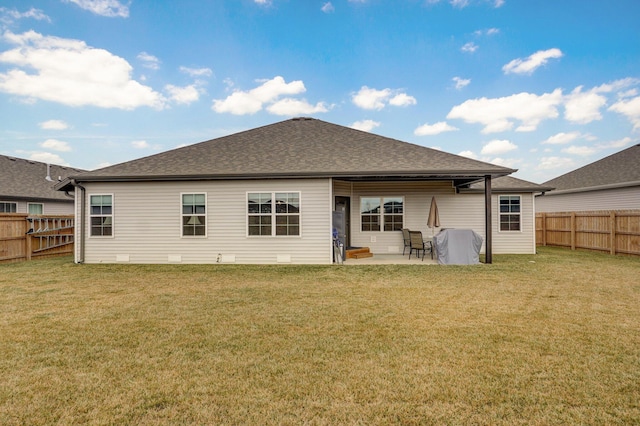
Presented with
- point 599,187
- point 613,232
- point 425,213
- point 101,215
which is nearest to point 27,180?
point 101,215

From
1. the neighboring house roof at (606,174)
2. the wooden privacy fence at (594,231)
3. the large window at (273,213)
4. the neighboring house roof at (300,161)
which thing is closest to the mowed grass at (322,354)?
the large window at (273,213)

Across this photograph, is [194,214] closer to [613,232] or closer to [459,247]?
[459,247]

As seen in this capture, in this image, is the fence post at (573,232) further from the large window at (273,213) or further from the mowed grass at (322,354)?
the large window at (273,213)

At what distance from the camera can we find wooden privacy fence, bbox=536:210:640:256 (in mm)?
12422

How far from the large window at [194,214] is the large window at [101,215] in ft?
8.04

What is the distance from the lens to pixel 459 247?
10.6 metres

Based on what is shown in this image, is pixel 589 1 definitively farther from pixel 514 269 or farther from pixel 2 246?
pixel 2 246

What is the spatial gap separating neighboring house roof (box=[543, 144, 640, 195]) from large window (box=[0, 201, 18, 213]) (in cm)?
2739

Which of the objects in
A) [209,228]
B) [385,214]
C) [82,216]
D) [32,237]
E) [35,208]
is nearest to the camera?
[209,228]

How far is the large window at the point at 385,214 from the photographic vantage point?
45.5 ft

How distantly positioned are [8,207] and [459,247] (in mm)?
19753

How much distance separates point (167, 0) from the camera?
1287 cm

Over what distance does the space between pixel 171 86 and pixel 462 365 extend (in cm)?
1692

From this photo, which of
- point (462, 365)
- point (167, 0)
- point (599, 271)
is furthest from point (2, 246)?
point (599, 271)
